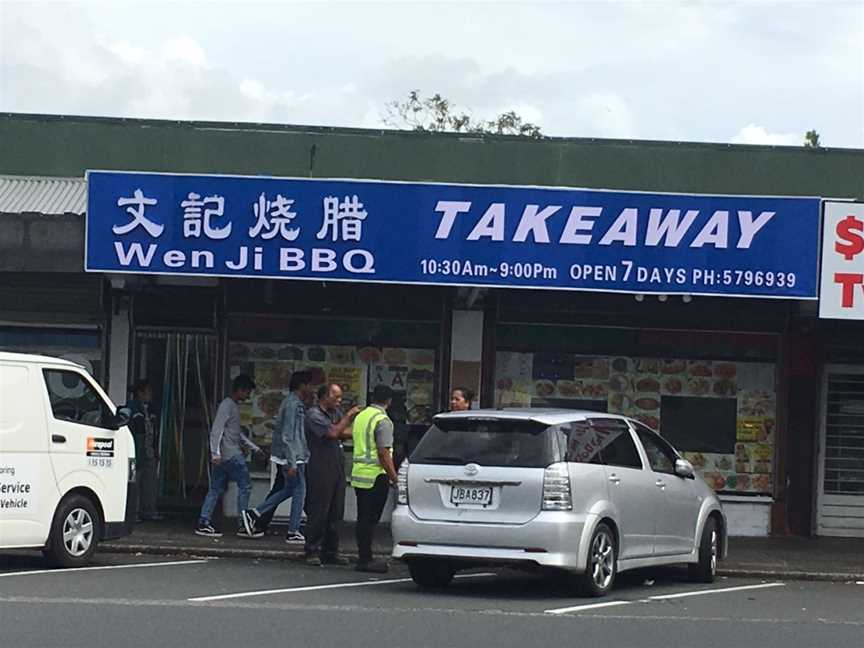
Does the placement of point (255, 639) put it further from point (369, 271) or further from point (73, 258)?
point (73, 258)

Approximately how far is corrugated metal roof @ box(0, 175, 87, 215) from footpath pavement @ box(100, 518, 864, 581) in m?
3.97

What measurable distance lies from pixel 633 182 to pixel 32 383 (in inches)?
380

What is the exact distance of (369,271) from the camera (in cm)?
1691

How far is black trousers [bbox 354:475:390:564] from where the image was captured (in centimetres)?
1461

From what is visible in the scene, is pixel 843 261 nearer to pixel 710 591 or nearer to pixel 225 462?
pixel 710 591

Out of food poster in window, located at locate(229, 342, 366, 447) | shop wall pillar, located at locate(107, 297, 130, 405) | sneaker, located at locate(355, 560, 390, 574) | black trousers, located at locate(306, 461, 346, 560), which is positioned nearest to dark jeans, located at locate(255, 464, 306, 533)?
black trousers, located at locate(306, 461, 346, 560)

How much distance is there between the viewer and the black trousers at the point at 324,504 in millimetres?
14797

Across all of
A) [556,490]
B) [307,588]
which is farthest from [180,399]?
[556,490]

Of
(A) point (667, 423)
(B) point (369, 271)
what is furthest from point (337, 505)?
(A) point (667, 423)

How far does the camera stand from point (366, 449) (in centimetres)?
1458

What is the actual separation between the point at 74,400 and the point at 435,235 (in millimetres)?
4573

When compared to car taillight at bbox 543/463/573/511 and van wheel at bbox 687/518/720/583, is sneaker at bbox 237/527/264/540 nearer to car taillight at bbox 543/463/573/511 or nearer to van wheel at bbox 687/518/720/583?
van wheel at bbox 687/518/720/583

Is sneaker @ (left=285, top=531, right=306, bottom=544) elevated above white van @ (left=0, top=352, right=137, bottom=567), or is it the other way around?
white van @ (left=0, top=352, right=137, bottom=567)

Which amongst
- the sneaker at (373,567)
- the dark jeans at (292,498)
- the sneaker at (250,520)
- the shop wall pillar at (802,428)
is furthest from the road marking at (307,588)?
the shop wall pillar at (802,428)
